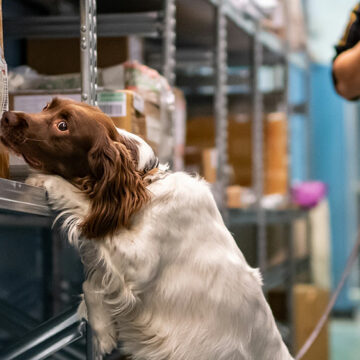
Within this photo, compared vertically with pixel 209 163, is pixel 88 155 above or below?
above

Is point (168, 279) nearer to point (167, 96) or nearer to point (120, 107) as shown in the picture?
point (120, 107)

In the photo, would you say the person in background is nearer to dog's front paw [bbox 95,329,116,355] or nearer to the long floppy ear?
the long floppy ear

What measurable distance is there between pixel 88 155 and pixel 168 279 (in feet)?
A: 0.99

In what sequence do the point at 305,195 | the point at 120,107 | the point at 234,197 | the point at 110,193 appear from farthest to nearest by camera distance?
the point at 305,195
the point at 234,197
the point at 120,107
the point at 110,193

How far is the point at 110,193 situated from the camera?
4.49ft

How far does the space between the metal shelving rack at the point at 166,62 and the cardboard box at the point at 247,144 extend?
0.30 ft

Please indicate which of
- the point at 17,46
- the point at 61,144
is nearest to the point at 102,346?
the point at 61,144

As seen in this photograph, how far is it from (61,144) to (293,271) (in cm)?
292

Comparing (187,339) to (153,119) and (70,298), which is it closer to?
(153,119)

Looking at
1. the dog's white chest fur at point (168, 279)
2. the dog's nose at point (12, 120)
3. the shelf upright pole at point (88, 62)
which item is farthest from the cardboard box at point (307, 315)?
the dog's nose at point (12, 120)

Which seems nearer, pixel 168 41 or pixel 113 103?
pixel 113 103

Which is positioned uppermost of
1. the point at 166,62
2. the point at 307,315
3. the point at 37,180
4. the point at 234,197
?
the point at 166,62

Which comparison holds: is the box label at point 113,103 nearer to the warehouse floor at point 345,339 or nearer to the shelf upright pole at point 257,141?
the shelf upright pole at point 257,141

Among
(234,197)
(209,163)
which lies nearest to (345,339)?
(234,197)
